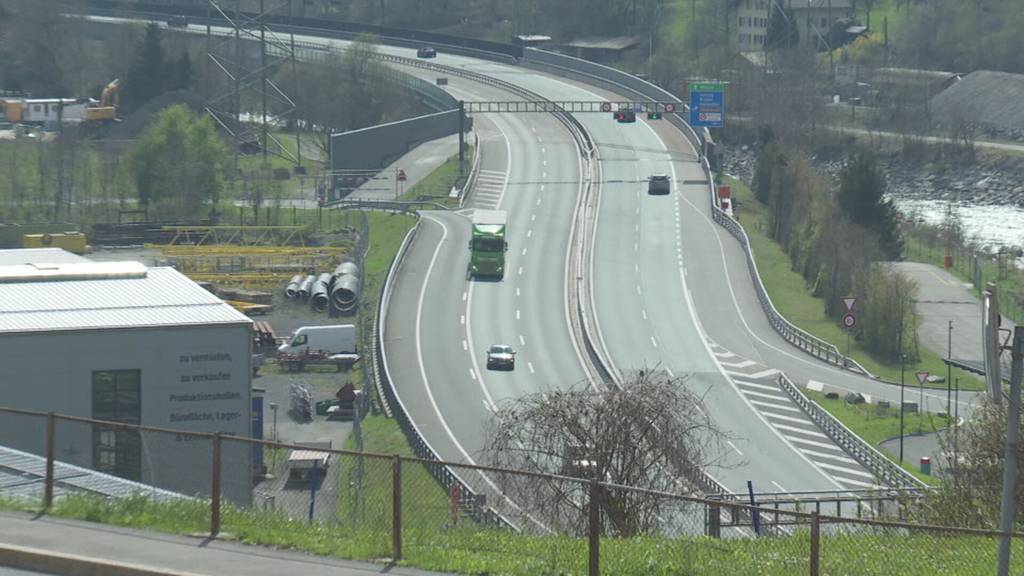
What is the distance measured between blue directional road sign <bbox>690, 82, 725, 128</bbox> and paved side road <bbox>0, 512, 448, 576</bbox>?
7463 cm

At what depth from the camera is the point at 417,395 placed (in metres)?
49.8

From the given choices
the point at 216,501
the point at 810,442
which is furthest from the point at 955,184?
the point at 216,501

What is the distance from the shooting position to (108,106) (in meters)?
115

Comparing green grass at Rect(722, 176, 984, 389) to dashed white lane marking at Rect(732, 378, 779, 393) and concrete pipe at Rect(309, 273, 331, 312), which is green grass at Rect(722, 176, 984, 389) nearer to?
dashed white lane marking at Rect(732, 378, 779, 393)

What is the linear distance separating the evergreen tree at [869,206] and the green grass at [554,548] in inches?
2494

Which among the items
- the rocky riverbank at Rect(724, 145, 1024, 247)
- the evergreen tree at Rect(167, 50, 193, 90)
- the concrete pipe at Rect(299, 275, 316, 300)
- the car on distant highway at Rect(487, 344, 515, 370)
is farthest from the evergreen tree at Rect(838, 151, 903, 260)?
the evergreen tree at Rect(167, 50, 193, 90)

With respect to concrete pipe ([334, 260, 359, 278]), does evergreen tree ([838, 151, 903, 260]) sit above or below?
above

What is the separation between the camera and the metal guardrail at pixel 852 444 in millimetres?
39500

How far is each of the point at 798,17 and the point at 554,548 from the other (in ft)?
446

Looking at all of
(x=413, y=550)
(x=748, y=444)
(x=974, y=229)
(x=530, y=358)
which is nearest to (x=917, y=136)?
(x=974, y=229)

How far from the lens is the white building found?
145 m

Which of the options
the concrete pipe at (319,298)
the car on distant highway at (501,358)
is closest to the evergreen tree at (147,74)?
the concrete pipe at (319,298)

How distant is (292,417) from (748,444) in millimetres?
12863

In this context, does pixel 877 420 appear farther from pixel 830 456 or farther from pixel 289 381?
pixel 289 381
